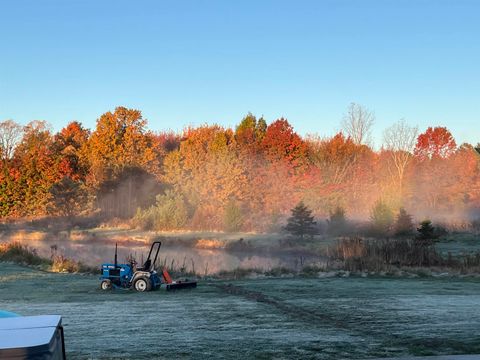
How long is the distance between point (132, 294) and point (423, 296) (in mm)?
7549

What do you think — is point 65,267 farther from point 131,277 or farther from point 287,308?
point 287,308

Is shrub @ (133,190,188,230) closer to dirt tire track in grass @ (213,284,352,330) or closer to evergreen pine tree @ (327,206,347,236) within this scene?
evergreen pine tree @ (327,206,347,236)

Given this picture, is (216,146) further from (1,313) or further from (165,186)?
(1,313)

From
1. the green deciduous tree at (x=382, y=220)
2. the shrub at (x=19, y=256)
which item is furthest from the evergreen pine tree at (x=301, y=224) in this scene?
the shrub at (x=19, y=256)

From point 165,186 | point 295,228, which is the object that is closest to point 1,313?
point 295,228

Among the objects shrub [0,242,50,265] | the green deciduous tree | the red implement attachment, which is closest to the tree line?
the green deciduous tree

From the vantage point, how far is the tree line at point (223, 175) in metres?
56.5

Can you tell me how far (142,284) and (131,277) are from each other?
51cm

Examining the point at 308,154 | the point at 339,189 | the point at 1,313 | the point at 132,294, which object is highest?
the point at 308,154

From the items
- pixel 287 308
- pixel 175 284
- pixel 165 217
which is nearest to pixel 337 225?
pixel 165 217

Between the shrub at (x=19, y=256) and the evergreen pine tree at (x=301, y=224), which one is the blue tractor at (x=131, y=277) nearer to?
the shrub at (x=19, y=256)

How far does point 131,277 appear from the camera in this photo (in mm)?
15648

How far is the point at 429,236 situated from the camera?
26828 mm

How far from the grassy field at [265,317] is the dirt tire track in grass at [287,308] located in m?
0.02
